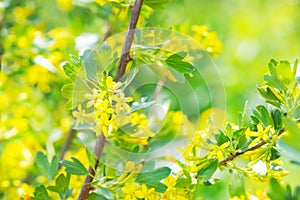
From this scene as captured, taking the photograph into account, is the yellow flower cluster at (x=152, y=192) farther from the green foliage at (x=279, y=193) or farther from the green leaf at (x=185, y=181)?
the green foliage at (x=279, y=193)

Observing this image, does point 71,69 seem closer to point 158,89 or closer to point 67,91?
point 67,91

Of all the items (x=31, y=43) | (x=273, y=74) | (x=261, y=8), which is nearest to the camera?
(x=273, y=74)

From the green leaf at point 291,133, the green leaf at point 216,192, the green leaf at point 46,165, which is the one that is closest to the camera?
the green leaf at point 291,133

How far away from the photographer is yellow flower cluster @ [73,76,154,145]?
0.75 m

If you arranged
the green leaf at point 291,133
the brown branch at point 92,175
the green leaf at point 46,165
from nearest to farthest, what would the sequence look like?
the green leaf at point 291,133 < the brown branch at point 92,175 < the green leaf at point 46,165

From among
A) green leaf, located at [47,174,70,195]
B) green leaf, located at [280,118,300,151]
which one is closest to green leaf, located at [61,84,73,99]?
green leaf, located at [47,174,70,195]

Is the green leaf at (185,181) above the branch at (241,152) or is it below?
below

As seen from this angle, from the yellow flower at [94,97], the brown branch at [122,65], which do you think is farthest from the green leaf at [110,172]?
the yellow flower at [94,97]

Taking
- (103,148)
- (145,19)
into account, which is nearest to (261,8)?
(145,19)

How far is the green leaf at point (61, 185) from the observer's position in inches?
32.5

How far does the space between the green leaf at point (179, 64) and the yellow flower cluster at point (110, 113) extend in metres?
0.09

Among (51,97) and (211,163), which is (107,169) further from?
(51,97)

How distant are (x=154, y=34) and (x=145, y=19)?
0.10m

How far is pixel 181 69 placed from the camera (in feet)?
2.70
